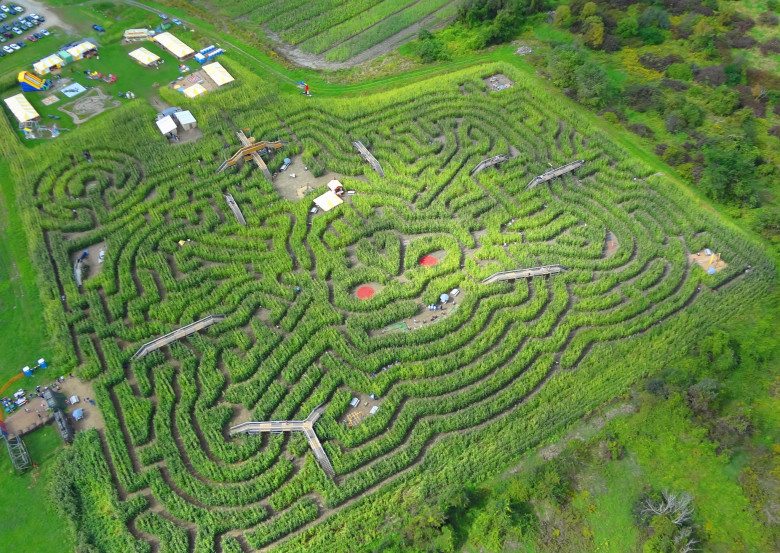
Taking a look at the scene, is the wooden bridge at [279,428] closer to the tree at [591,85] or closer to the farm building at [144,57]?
the tree at [591,85]

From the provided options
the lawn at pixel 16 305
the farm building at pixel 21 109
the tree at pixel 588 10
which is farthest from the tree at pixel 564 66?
the farm building at pixel 21 109

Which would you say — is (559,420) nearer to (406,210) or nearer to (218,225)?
(406,210)

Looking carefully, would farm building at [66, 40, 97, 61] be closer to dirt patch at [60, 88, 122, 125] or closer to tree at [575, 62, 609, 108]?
dirt patch at [60, 88, 122, 125]

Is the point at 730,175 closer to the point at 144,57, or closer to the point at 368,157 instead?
the point at 368,157

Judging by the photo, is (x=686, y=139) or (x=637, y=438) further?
(x=686, y=139)

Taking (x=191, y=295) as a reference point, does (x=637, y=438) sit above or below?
below

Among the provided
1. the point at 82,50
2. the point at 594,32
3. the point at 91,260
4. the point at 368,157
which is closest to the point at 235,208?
the point at 91,260

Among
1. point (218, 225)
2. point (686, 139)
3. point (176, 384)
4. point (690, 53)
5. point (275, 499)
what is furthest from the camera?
point (690, 53)

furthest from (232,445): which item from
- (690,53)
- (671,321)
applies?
(690,53)
